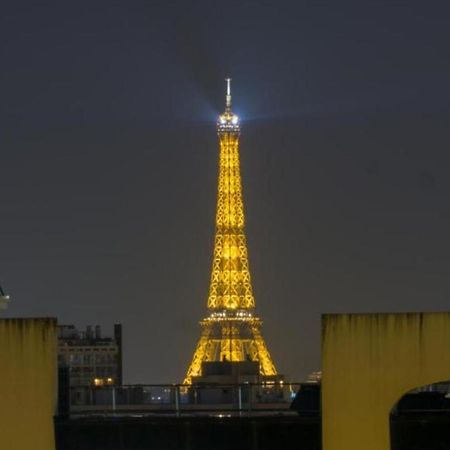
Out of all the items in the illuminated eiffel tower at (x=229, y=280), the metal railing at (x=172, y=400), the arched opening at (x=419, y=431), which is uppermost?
the illuminated eiffel tower at (x=229, y=280)

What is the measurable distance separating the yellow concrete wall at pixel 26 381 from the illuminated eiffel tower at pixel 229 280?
3588 inches

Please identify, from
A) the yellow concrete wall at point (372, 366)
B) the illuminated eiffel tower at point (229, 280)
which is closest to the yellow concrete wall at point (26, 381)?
the yellow concrete wall at point (372, 366)

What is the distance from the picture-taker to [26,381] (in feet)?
109

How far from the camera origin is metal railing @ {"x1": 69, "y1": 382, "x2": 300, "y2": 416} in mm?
34312

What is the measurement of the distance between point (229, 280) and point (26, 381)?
9981cm

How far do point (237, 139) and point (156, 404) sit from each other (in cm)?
9178

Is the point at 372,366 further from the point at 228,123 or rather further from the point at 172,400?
the point at 228,123

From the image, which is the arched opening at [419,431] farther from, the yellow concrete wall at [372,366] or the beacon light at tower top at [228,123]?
the beacon light at tower top at [228,123]

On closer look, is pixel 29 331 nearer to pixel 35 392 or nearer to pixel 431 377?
pixel 35 392

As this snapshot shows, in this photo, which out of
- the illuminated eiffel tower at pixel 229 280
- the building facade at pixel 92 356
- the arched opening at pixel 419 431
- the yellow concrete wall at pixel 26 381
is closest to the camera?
the arched opening at pixel 419 431

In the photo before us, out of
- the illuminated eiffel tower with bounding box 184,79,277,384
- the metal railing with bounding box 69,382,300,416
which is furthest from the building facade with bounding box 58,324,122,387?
the metal railing with bounding box 69,382,300,416

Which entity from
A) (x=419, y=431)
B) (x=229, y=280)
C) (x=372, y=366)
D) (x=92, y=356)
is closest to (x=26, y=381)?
(x=372, y=366)

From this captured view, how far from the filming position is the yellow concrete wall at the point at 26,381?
3303 cm

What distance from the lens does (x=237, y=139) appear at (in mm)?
130875
